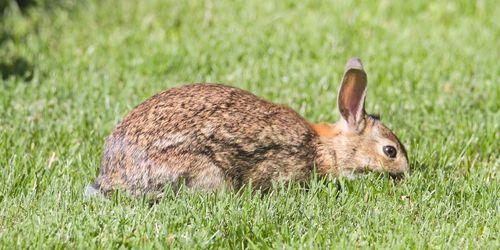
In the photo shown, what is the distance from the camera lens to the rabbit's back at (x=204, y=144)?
16.3ft

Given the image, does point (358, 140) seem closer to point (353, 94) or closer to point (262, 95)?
point (353, 94)

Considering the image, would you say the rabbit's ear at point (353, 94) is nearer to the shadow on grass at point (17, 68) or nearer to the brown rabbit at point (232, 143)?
the brown rabbit at point (232, 143)

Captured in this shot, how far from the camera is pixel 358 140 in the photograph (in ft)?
18.5

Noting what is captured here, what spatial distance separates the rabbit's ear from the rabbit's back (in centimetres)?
31

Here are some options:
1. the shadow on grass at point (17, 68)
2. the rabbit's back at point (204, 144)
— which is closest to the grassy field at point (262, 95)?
the shadow on grass at point (17, 68)

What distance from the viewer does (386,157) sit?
5578 millimetres

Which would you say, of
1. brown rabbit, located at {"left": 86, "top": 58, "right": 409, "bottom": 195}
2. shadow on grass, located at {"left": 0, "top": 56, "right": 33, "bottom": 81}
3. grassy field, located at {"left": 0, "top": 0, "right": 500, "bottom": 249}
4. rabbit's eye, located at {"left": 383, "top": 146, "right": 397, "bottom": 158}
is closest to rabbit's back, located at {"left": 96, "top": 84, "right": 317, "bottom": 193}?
brown rabbit, located at {"left": 86, "top": 58, "right": 409, "bottom": 195}

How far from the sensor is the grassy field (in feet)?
15.0

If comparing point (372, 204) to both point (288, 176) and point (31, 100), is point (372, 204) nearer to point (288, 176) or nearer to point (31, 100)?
point (288, 176)

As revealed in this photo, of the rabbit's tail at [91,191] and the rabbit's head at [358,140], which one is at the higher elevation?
the rabbit's head at [358,140]

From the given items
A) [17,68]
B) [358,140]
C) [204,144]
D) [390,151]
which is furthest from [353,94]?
[17,68]

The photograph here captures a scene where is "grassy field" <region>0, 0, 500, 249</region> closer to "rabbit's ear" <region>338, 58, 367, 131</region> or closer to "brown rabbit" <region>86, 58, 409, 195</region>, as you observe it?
"brown rabbit" <region>86, 58, 409, 195</region>

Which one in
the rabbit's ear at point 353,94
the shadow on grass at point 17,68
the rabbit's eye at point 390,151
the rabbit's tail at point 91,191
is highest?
the rabbit's ear at point 353,94

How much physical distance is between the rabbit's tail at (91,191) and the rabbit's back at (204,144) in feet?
0.14
